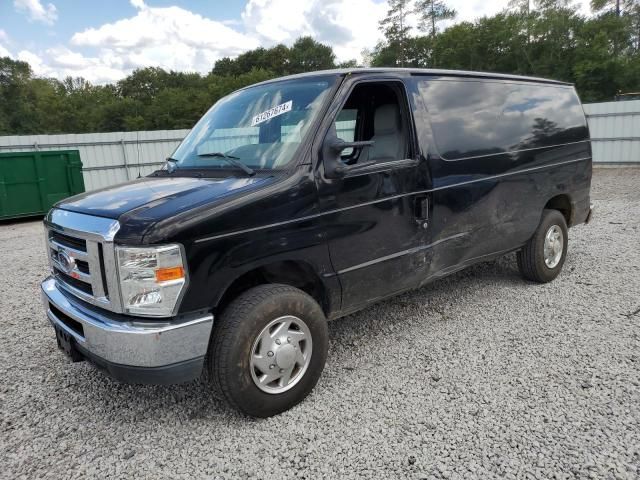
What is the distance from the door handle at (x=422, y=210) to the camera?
365 cm

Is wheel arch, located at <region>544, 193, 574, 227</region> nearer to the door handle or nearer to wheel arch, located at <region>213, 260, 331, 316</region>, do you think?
the door handle

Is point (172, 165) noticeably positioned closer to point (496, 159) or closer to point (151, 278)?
point (151, 278)

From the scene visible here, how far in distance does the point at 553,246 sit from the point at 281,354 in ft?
12.2

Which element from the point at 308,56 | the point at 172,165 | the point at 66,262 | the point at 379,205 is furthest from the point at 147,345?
the point at 308,56

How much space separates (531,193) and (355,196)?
2.43 meters

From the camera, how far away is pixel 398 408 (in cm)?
298

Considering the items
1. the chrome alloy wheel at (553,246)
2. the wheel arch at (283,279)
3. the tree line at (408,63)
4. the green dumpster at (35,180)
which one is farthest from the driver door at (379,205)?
the tree line at (408,63)

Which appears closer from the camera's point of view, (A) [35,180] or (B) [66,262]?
(B) [66,262]

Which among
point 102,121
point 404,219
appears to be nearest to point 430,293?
point 404,219

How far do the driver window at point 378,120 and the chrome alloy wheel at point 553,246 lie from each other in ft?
7.75

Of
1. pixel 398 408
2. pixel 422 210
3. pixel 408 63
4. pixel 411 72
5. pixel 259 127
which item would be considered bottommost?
pixel 398 408

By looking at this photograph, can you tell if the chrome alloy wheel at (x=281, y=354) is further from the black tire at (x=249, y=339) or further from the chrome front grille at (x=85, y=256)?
the chrome front grille at (x=85, y=256)

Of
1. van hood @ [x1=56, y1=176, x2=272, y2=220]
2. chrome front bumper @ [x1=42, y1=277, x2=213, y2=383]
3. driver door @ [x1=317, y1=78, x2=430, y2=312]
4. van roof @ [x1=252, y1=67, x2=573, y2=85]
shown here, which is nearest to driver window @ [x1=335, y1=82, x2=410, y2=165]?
driver door @ [x1=317, y1=78, x2=430, y2=312]

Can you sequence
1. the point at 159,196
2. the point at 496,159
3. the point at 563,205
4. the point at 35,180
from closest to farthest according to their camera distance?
the point at 159,196 → the point at 496,159 → the point at 563,205 → the point at 35,180
